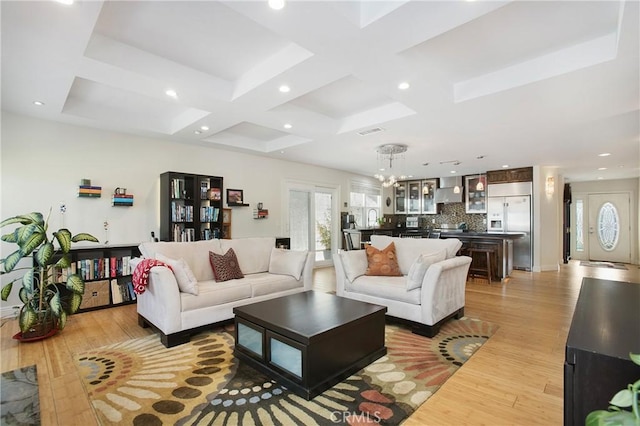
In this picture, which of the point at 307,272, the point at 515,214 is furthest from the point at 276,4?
the point at 515,214

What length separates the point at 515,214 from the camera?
756 cm

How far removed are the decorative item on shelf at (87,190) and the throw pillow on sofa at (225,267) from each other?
2022 millimetres

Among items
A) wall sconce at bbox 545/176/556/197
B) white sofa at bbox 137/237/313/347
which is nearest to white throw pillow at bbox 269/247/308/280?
white sofa at bbox 137/237/313/347

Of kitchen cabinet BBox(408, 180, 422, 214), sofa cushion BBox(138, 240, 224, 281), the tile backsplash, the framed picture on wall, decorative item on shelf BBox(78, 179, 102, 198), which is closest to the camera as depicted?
sofa cushion BBox(138, 240, 224, 281)

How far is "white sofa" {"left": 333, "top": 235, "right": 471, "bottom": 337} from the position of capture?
9.96ft

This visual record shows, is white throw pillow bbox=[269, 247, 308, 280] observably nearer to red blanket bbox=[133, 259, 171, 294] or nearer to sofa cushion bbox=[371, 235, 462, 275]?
sofa cushion bbox=[371, 235, 462, 275]

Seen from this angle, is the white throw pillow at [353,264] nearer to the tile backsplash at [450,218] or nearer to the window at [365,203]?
the window at [365,203]

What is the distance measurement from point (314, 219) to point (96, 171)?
14.1 ft

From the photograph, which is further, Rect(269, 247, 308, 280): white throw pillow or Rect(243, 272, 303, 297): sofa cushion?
Rect(269, 247, 308, 280): white throw pillow

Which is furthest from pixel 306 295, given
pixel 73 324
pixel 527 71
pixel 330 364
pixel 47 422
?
pixel 527 71

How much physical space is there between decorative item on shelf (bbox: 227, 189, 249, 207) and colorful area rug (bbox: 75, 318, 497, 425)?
3.12m

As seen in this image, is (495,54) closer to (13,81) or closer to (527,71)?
(527,71)

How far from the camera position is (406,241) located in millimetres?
4008

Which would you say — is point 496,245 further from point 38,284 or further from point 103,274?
point 38,284
